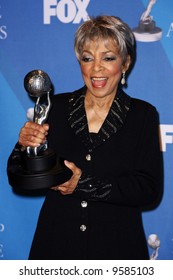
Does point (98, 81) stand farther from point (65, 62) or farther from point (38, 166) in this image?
point (65, 62)

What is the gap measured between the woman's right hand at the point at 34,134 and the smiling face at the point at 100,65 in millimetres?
289

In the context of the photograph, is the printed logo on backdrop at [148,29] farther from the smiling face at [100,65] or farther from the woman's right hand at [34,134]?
the woman's right hand at [34,134]

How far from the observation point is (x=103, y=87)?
73.1 inches

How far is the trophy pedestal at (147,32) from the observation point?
87.7 inches

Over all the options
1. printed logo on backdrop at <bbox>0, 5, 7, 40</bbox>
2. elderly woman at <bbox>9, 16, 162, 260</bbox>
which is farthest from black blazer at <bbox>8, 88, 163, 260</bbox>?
printed logo on backdrop at <bbox>0, 5, 7, 40</bbox>

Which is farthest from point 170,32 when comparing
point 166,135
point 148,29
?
point 166,135

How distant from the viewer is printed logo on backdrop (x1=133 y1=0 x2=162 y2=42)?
2223mm

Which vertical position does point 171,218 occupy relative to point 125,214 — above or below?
below

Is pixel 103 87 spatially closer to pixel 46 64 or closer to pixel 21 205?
pixel 46 64

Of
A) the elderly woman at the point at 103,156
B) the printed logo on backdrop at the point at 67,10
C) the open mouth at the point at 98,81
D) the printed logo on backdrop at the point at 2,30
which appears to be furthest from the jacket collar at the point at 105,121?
the printed logo on backdrop at the point at 2,30

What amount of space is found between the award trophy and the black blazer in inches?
7.2
